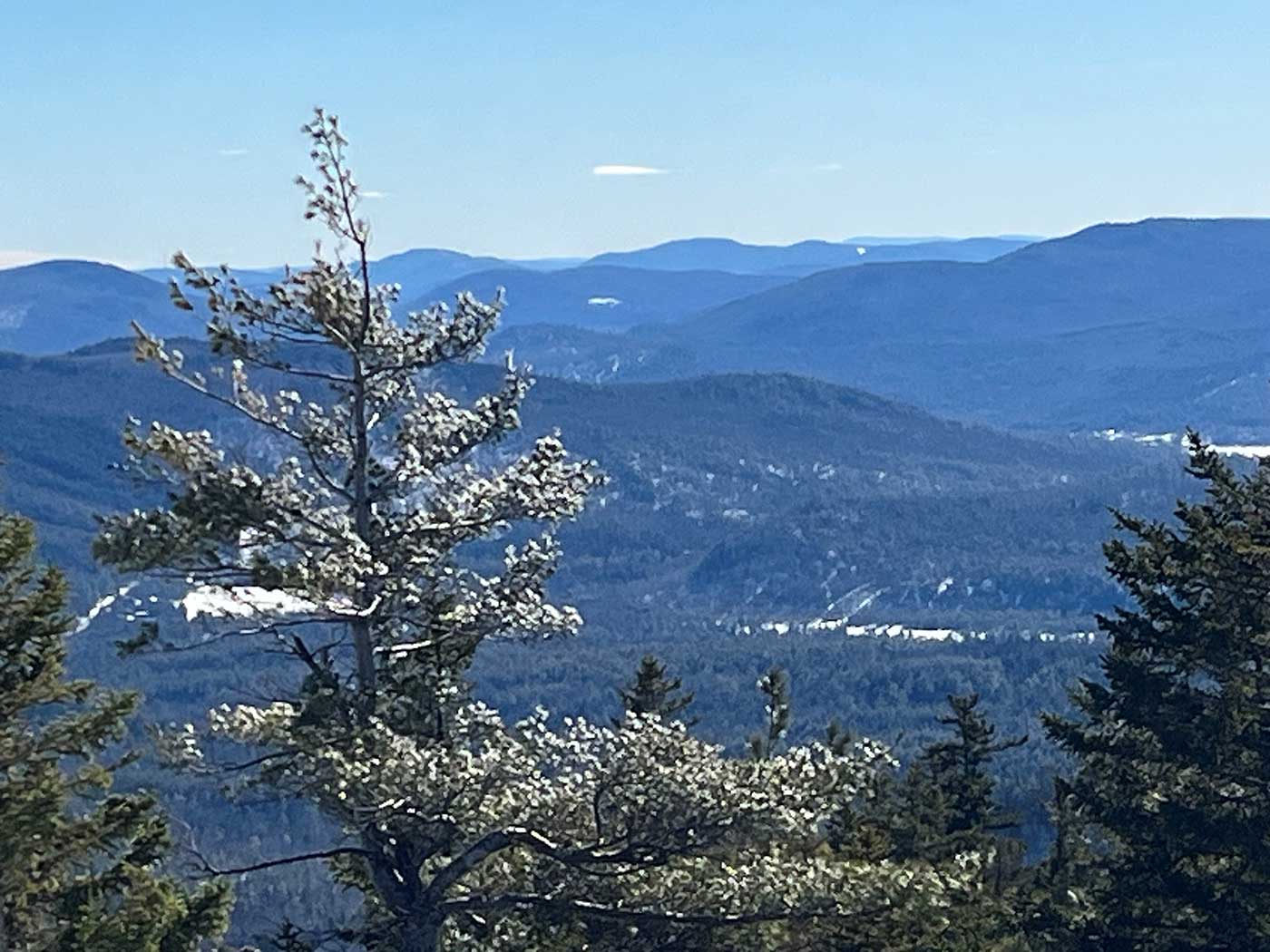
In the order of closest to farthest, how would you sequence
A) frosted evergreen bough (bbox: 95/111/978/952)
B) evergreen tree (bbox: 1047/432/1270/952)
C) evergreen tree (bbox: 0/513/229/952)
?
1. frosted evergreen bough (bbox: 95/111/978/952)
2. evergreen tree (bbox: 0/513/229/952)
3. evergreen tree (bbox: 1047/432/1270/952)

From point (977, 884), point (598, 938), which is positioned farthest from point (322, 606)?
point (977, 884)

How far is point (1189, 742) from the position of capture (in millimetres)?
23516

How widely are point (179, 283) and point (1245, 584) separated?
45.3 ft

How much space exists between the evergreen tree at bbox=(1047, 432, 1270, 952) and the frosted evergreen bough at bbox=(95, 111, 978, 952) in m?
5.19

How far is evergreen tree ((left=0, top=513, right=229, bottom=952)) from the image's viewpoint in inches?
856

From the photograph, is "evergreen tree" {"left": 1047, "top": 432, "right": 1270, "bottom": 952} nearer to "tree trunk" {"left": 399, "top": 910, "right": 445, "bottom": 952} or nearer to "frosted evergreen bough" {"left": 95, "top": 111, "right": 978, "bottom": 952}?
"frosted evergreen bough" {"left": 95, "top": 111, "right": 978, "bottom": 952}

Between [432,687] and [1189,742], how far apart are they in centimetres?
1031

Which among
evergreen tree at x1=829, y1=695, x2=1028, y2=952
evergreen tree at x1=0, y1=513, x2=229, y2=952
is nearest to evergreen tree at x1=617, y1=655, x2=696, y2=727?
evergreen tree at x1=829, y1=695, x2=1028, y2=952

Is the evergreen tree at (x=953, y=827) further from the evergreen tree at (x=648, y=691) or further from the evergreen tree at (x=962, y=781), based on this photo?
the evergreen tree at (x=648, y=691)

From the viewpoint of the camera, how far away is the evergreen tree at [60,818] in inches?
856

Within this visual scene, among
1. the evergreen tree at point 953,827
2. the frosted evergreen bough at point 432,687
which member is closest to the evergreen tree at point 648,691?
the evergreen tree at point 953,827

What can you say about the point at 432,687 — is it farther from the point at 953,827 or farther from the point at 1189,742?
the point at 953,827

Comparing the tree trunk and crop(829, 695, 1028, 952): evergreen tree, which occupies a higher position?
the tree trunk

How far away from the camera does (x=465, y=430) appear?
64.4ft
